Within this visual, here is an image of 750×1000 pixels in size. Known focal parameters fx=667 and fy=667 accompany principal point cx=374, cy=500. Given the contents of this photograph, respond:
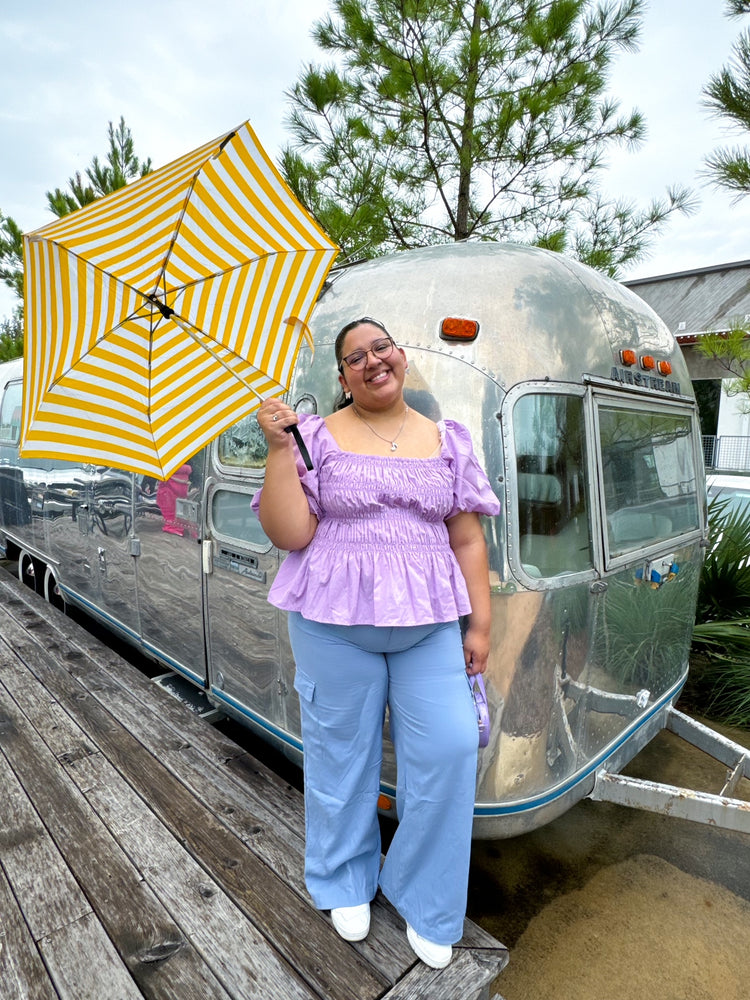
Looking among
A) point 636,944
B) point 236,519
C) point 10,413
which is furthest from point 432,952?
point 10,413

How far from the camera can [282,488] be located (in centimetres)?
180

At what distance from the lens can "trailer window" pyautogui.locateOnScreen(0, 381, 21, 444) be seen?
5906mm

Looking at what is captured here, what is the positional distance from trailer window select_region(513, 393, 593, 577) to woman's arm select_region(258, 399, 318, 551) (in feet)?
2.50

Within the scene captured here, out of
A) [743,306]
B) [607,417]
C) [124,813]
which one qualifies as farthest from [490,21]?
[743,306]

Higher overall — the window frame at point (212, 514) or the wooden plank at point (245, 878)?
the window frame at point (212, 514)

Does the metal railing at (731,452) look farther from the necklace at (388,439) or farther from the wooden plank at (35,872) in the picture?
the wooden plank at (35,872)

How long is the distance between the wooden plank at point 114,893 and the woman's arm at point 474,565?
3.95 feet

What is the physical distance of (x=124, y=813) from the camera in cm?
249

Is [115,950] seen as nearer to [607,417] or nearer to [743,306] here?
[607,417]

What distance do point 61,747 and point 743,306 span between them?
16907mm

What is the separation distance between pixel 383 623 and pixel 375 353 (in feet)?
2.51

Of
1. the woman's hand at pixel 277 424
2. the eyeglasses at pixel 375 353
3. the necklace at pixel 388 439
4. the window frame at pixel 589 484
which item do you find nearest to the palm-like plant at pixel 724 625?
the window frame at pixel 589 484

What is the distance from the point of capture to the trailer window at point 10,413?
19.4ft

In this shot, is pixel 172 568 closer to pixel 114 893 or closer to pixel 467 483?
pixel 114 893
